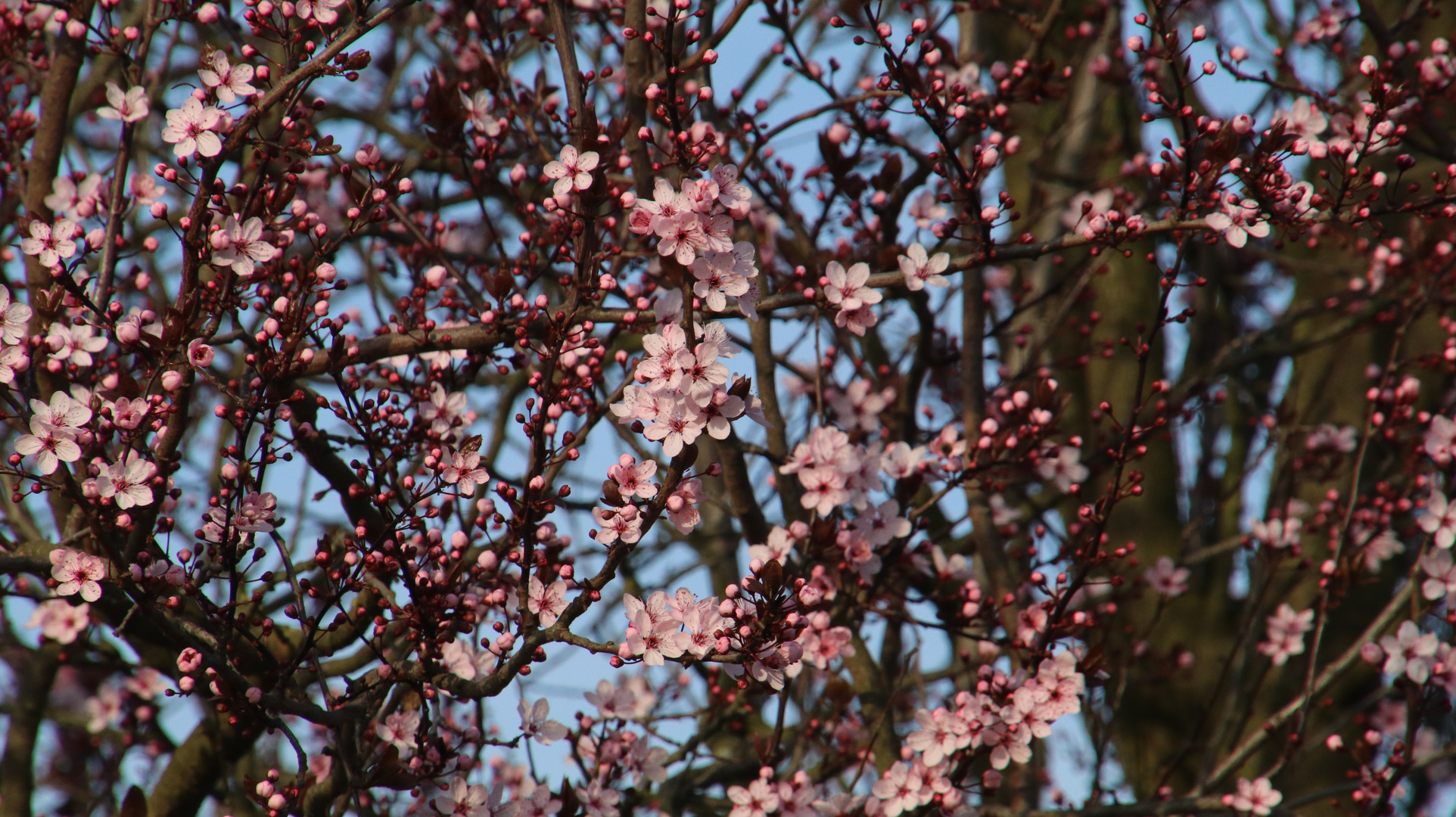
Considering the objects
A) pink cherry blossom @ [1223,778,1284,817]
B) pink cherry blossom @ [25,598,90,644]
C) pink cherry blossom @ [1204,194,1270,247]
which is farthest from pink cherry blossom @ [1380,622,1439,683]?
pink cherry blossom @ [25,598,90,644]

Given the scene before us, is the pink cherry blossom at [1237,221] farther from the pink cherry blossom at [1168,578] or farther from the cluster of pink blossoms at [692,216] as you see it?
the pink cherry blossom at [1168,578]

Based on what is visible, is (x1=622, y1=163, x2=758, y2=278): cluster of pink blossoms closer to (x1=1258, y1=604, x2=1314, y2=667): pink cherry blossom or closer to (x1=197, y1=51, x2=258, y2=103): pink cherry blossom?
(x1=197, y1=51, x2=258, y2=103): pink cherry blossom

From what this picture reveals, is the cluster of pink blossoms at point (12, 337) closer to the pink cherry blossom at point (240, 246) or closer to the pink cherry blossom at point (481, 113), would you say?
the pink cherry blossom at point (240, 246)

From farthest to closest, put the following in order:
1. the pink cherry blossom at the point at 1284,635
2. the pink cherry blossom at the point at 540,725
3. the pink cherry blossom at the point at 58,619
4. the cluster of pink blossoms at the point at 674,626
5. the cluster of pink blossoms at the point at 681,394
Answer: the pink cherry blossom at the point at 1284,635 < the pink cherry blossom at the point at 58,619 < the pink cherry blossom at the point at 540,725 < the cluster of pink blossoms at the point at 674,626 < the cluster of pink blossoms at the point at 681,394

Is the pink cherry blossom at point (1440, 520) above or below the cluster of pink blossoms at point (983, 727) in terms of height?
above

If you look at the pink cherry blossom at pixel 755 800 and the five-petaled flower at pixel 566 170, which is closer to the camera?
the five-petaled flower at pixel 566 170

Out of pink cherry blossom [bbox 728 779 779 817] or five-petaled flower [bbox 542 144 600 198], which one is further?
pink cherry blossom [bbox 728 779 779 817]

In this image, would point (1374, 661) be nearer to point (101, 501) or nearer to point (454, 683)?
point (454, 683)

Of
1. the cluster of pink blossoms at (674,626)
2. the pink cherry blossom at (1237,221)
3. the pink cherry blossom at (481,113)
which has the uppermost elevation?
the pink cherry blossom at (481,113)

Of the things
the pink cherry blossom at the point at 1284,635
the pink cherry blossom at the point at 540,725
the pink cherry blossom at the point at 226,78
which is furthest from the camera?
the pink cherry blossom at the point at 1284,635

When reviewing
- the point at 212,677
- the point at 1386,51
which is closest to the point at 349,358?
the point at 212,677

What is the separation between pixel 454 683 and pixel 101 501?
1.01 m

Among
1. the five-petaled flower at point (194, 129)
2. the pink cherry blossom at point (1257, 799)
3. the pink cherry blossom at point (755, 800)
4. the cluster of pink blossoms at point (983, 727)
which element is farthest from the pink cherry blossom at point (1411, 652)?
the five-petaled flower at point (194, 129)

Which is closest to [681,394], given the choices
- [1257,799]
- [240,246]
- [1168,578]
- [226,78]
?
[240,246]
